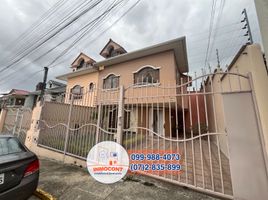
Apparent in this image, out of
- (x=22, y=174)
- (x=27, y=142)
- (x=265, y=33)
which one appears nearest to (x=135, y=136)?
(x=22, y=174)

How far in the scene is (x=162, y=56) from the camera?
9281 millimetres

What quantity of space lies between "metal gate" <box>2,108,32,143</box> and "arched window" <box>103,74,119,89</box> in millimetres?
5623

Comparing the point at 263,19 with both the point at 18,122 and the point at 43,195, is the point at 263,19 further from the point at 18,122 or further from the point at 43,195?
the point at 18,122

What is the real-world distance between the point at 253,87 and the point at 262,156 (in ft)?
3.88

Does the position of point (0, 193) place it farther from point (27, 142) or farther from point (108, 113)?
point (27, 142)

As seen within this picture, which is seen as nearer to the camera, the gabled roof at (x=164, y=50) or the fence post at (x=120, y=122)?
the fence post at (x=120, y=122)

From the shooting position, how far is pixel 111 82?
1147 centimetres

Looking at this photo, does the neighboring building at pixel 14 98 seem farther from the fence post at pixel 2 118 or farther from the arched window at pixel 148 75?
the arched window at pixel 148 75

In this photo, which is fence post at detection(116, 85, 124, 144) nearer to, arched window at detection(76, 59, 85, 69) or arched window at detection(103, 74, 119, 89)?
arched window at detection(103, 74, 119, 89)

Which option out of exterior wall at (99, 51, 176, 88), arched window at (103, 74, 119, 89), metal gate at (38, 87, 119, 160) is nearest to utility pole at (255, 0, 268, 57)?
metal gate at (38, 87, 119, 160)

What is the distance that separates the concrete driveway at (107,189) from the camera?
2.78 meters

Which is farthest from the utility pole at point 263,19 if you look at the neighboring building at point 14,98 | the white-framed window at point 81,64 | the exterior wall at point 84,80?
the neighboring building at point 14,98

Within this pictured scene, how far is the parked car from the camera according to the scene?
2.26 m

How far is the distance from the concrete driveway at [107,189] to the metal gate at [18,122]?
509 centimetres
